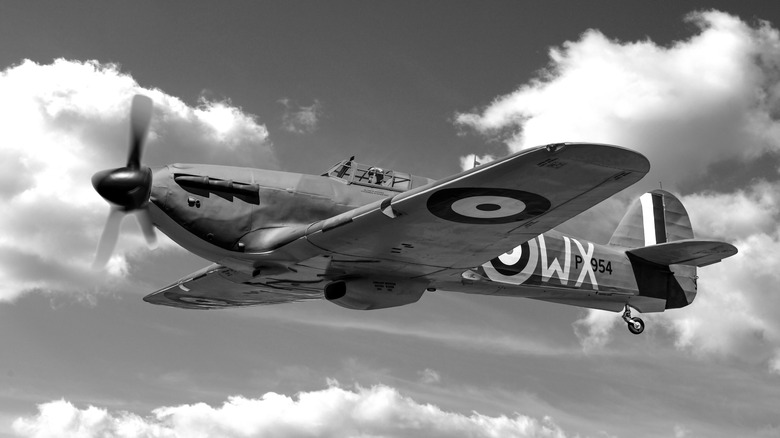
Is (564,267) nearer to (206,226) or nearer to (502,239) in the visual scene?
(502,239)

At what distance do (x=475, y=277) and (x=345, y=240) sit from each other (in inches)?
143

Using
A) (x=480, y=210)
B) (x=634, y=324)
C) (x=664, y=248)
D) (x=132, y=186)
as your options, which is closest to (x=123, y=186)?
(x=132, y=186)

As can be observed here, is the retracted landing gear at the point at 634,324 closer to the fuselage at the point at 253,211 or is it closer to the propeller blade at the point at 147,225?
the fuselage at the point at 253,211

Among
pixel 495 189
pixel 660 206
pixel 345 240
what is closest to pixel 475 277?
pixel 345 240

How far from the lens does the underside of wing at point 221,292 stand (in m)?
15.9

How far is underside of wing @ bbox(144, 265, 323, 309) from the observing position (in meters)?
15.9

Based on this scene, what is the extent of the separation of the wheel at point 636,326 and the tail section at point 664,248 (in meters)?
0.48

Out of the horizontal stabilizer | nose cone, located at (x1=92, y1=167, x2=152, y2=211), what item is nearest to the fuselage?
nose cone, located at (x1=92, y1=167, x2=152, y2=211)

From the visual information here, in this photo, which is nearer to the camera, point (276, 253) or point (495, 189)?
point (495, 189)

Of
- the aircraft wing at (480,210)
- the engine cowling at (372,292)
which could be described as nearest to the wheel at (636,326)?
the aircraft wing at (480,210)

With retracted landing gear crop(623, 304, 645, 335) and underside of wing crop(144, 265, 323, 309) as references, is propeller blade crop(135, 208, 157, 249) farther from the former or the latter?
retracted landing gear crop(623, 304, 645, 335)

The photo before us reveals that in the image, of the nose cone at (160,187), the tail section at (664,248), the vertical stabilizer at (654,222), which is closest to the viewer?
the nose cone at (160,187)

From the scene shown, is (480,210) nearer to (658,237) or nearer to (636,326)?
(636,326)

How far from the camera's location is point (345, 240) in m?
12.5
